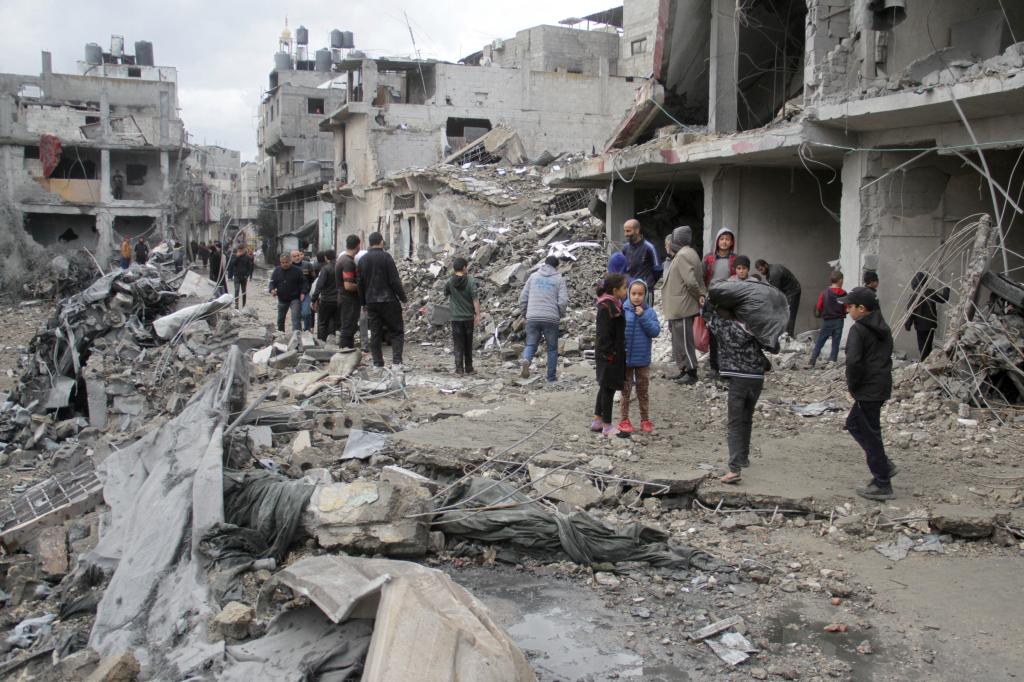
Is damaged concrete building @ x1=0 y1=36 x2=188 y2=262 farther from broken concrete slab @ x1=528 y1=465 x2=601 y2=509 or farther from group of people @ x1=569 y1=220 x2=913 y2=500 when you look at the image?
broken concrete slab @ x1=528 y1=465 x2=601 y2=509

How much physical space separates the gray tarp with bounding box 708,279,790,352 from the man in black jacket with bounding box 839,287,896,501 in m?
0.53

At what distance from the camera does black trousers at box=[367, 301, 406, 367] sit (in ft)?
32.6

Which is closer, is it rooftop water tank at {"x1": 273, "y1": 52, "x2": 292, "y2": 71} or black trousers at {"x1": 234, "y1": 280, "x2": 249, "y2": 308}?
black trousers at {"x1": 234, "y1": 280, "x2": 249, "y2": 308}

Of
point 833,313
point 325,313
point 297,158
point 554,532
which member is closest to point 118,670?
point 554,532

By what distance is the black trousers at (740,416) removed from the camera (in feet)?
19.5

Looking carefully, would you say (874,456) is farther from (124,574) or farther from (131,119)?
(131,119)

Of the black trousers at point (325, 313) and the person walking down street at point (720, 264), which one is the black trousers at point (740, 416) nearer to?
the person walking down street at point (720, 264)

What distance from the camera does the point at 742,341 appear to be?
19.5 feet

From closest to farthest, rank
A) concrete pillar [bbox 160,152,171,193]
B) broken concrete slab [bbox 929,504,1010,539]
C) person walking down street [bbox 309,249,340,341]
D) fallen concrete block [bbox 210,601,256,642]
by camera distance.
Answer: fallen concrete block [bbox 210,601,256,642]
broken concrete slab [bbox 929,504,1010,539]
person walking down street [bbox 309,249,340,341]
concrete pillar [bbox 160,152,171,193]

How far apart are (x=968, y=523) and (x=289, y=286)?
10.0 m

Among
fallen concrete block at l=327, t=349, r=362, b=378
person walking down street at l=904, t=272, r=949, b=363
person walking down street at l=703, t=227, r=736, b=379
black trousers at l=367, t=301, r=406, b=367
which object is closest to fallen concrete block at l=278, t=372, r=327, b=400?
fallen concrete block at l=327, t=349, r=362, b=378

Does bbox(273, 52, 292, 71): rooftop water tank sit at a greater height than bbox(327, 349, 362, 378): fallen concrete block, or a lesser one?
greater

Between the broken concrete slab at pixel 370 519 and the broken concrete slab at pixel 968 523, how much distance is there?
3.06 meters

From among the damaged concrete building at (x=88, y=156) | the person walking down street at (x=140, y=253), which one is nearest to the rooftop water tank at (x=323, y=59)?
the damaged concrete building at (x=88, y=156)
